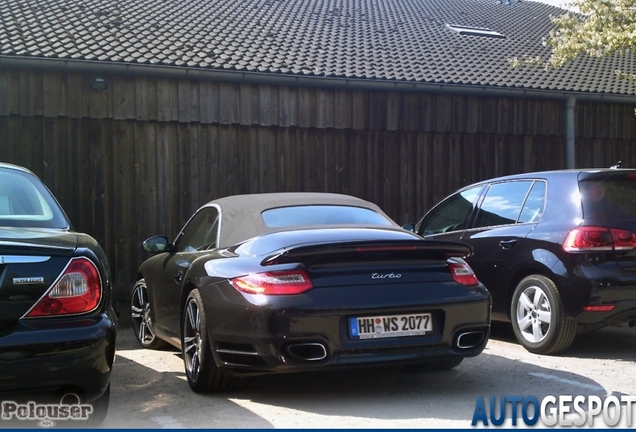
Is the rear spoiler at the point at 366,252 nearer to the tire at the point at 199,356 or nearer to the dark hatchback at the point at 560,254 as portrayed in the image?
the tire at the point at 199,356

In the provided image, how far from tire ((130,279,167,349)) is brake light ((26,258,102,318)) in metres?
3.19

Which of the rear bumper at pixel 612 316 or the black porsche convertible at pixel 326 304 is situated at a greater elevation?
the black porsche convertible at pixel 326 304

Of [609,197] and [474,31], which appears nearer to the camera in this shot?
[609,197]

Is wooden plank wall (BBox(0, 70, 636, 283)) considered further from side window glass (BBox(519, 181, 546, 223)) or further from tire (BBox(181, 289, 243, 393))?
tire (BBox(181, 289, 243, 393))

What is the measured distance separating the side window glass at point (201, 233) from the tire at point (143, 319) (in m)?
0.80

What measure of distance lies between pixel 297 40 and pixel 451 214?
285 inches

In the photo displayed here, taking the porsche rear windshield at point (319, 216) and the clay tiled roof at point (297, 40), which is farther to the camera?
the clay tiled roof at point (297, 40)

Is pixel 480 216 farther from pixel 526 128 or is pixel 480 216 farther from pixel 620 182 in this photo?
pixel 526 128

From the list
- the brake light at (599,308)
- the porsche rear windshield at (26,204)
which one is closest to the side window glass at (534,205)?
the brake light at (599,308)

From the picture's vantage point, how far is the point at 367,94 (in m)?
13.3

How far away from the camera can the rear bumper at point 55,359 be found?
150 inches

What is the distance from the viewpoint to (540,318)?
7.02 metres

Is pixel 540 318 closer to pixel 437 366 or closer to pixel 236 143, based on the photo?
pixel 437 366

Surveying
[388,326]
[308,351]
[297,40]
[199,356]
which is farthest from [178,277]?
[297,40]
